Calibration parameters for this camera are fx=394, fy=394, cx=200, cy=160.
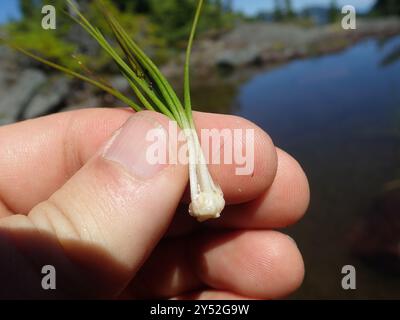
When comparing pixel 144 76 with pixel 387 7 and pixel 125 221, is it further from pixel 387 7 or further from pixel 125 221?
pixel 387 7

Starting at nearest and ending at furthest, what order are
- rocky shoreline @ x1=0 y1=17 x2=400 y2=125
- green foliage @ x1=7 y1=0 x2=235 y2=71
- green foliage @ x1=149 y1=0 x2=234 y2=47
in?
rocky shoreline @ x1=0 y1=17 x2=400 y2=125 < green foliage @ x1=7 y1=0 x2=235 y2=71 < green foliage @ x1=149 y1=0 x2=234 y2=47

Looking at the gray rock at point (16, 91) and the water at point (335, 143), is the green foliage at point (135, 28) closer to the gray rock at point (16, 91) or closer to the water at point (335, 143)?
the gray rock at point (16, 91)

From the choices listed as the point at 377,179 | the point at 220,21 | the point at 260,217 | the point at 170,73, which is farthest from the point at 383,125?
the point at 220,21

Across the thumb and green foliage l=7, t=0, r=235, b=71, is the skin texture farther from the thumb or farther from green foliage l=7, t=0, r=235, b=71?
green foliage l=7, t=0, r=235, b=71

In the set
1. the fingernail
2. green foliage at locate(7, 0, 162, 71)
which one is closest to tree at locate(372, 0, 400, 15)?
green foliage at locate(7, 0, 162, 71)

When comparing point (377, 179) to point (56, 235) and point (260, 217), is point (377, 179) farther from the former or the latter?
point (56, 235)

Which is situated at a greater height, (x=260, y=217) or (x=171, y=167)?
(x=171, y=167)

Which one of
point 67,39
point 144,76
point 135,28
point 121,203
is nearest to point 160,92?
point 144,76
